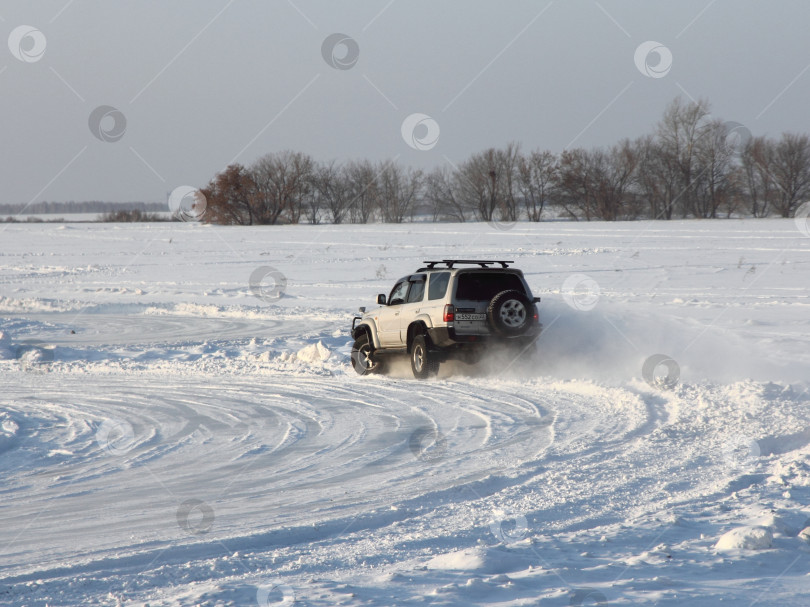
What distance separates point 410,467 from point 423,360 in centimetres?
597

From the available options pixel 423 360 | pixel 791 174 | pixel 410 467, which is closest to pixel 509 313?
pixel 423 360

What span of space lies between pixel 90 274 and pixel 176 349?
22808 millimetres

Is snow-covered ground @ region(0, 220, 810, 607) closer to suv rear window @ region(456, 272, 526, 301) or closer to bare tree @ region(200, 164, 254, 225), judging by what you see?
suv rear window @ region(456, 272, 526, 301)

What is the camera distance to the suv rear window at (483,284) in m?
13.4

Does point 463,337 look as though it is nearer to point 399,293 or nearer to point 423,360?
point 423,360

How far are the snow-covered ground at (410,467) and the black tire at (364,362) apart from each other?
1.24ft

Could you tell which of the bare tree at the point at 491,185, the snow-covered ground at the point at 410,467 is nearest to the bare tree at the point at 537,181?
the bare tree at the point at 491,185

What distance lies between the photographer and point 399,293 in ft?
50.1

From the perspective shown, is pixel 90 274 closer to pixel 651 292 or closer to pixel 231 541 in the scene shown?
pixel 651 292

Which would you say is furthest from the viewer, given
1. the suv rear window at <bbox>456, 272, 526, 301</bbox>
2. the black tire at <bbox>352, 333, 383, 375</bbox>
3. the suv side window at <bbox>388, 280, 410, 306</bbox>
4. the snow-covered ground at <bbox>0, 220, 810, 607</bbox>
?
the black tire at <bbox>352, 333, 383, 375</bbox>

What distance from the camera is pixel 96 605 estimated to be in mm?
4348

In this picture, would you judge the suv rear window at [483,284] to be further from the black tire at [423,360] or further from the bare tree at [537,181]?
the bare tree at [537,181]

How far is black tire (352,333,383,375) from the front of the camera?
1508cm

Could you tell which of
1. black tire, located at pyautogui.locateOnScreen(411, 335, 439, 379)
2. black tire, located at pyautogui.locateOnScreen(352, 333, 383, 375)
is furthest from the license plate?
black tire, located at pyautogui.locateOnScreen(352, 333, 383, 375)
